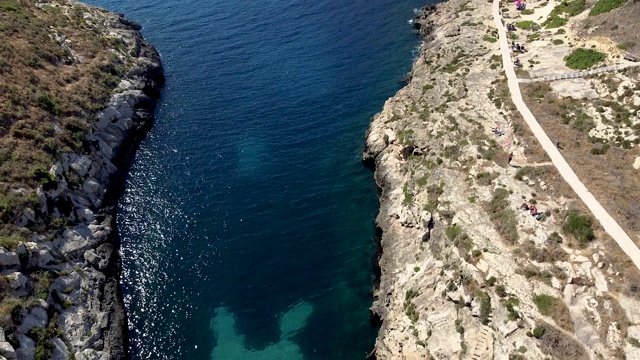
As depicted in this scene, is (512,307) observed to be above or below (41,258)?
below

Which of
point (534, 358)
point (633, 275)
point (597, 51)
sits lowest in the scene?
point (534, 358)

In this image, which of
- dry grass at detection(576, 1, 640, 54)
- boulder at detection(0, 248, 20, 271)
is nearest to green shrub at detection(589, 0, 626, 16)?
dry grass at detection(576, 1, 640, 54)

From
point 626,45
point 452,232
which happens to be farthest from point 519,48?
point 452,232

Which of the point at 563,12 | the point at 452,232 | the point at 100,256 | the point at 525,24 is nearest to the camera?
the point at 452,232

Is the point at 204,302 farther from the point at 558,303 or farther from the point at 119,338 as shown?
the point at 558,303

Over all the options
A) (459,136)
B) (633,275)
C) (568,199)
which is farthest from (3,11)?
(633,275)

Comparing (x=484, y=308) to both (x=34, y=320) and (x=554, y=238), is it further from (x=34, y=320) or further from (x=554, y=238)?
(x=34, y=320)
